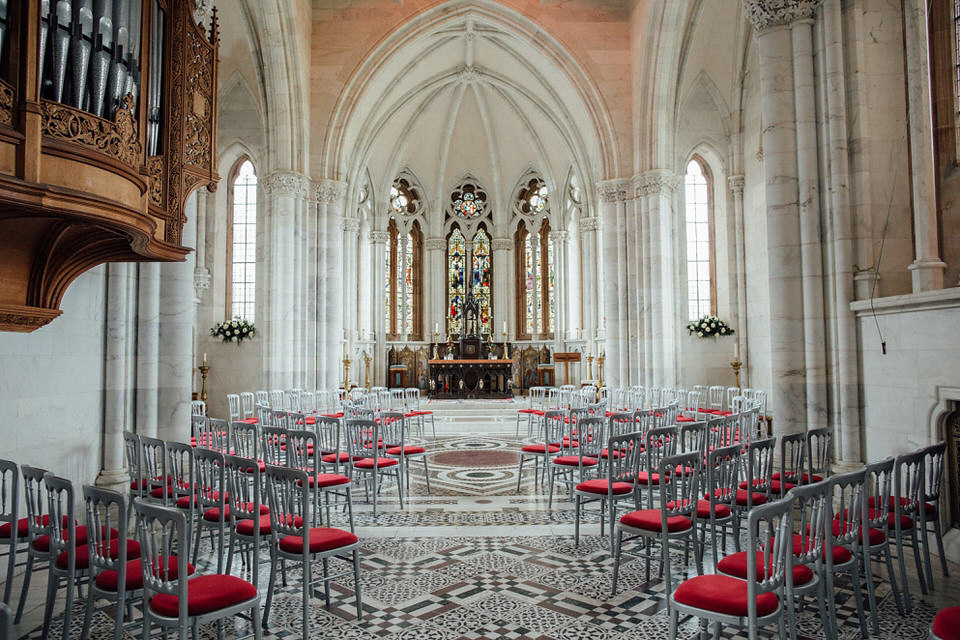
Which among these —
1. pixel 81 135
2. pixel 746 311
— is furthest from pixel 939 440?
pixel 746 311

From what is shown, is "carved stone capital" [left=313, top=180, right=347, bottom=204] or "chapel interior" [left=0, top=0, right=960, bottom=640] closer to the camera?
"chapel interior" [left=0, top=0, right=960, bottom=640]

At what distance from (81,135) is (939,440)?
7.30m

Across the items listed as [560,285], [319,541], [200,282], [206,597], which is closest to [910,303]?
[319,541]

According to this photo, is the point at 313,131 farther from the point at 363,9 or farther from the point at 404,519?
the point at 404,519

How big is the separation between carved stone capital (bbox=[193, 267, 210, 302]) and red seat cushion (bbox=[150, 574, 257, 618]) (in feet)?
48.3

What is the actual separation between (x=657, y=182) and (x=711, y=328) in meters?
4.18

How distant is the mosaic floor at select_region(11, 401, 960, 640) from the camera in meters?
4.29

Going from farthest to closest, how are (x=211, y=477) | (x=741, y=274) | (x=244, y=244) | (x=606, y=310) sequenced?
(x=606, y=310) < (x=244, y=244) < (x=741, y=274) < (x=211, y=477)

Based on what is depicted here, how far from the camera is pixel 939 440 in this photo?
5.77 m

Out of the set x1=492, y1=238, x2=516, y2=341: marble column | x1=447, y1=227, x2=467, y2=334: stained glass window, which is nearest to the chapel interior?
x1=492, y1=238, x2=516, y2=341: marble column

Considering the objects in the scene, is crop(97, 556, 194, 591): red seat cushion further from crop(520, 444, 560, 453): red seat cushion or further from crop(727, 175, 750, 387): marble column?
crop(727, 175, 750, 387): marble column

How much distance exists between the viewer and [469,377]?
24.0 meters

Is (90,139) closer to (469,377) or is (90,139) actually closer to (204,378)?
(204,378)

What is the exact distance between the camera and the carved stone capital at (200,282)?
17000 millimetres
